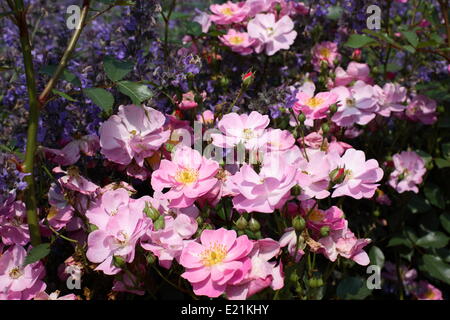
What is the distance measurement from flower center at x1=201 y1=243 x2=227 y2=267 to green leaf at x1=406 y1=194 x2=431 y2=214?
973mm

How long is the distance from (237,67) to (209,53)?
0.43 ft

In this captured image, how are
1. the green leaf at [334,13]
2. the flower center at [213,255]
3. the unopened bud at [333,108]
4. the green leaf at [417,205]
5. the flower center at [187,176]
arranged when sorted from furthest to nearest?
the green leaf at [334,13] → the green leaf at [417,205] → the unopened bud at [333,108] → the flower center at [187,176] → the flower center at [213,255]

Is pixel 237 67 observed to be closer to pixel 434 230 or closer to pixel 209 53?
pixel 209 53

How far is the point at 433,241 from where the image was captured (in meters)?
1.78

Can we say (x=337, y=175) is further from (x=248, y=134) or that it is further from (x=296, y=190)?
(x=248, y=134)

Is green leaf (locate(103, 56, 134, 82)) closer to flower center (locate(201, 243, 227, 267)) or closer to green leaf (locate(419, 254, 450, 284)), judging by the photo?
flower center (locate(201, 243, 227, 267))

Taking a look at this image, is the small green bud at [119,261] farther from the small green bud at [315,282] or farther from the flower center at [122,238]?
the small green bud at [315,282]

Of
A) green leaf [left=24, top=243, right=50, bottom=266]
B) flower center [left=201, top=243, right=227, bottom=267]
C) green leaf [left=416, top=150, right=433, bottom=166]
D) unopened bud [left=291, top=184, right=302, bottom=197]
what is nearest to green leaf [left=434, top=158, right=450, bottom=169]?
green leaf [left=416, top=150, right=433, bottom=166]

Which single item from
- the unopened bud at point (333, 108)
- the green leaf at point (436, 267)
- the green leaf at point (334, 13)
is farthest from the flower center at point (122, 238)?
the green leaf at point (334, 13)

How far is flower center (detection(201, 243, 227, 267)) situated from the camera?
1.07 metres

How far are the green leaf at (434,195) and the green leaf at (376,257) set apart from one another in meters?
0.26

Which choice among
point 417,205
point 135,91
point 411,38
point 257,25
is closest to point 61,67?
point 135,91

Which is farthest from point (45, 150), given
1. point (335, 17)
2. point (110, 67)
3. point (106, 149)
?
point (335, 17)

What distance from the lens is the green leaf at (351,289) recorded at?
4.89 ft
